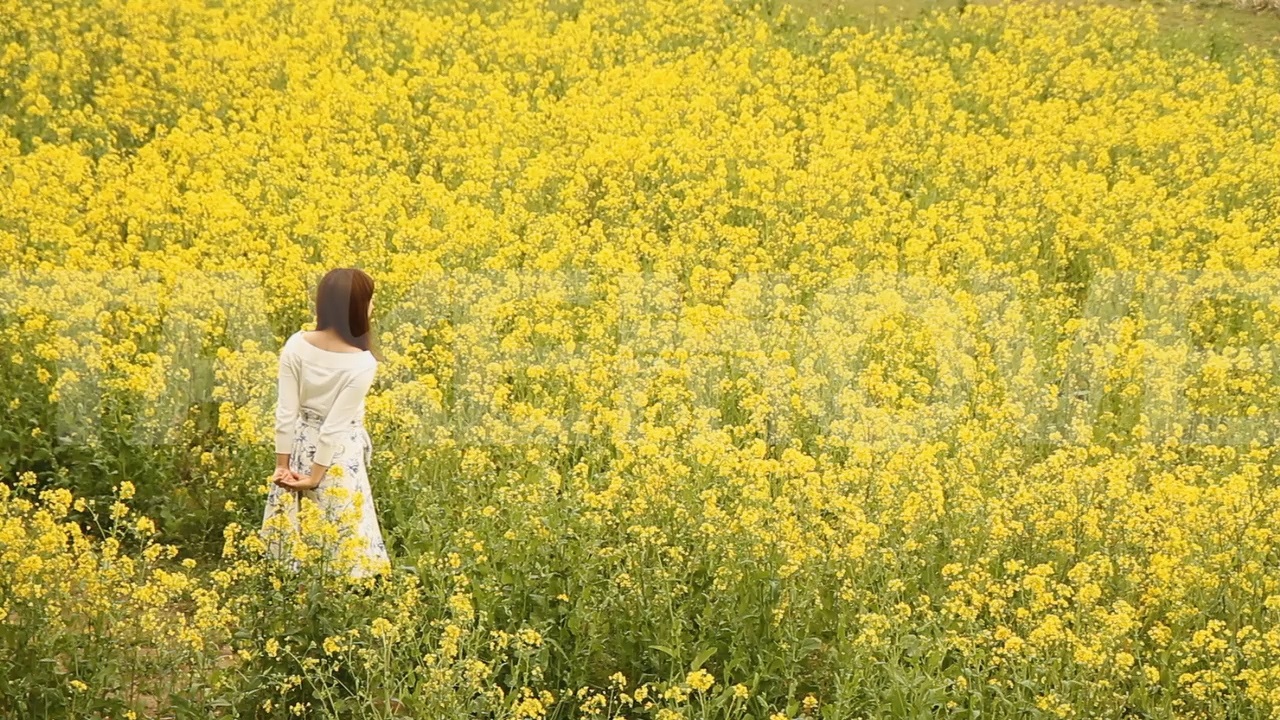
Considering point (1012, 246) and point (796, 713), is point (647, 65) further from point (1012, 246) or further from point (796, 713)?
point (796, 713)

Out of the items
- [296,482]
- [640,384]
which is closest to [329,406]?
[296,482]

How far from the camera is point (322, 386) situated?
5.98m

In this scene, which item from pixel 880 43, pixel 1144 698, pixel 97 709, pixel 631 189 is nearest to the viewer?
pixel 97 709

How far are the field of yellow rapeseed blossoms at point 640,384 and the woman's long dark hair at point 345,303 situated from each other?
882 mm

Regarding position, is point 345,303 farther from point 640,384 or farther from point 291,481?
point 640,384

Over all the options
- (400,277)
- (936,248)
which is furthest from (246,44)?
(936,248)

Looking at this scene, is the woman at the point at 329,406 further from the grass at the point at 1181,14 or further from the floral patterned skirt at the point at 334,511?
the grass at the point at 1181,14

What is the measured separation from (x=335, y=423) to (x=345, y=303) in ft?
1.70

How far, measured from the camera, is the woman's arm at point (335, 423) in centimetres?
594

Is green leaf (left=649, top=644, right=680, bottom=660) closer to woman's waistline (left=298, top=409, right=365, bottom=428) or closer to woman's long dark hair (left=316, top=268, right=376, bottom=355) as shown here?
woman's waistline (left=298, top=409, right=365, bottom=428)

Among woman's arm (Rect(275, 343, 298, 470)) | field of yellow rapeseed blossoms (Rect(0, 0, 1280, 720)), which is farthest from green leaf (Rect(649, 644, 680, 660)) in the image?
woman's arm (Rect(275, 343, 298, 470))

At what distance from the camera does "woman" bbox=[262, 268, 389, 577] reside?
5844mm

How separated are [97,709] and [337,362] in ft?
5.33

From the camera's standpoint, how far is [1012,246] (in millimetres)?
10992
